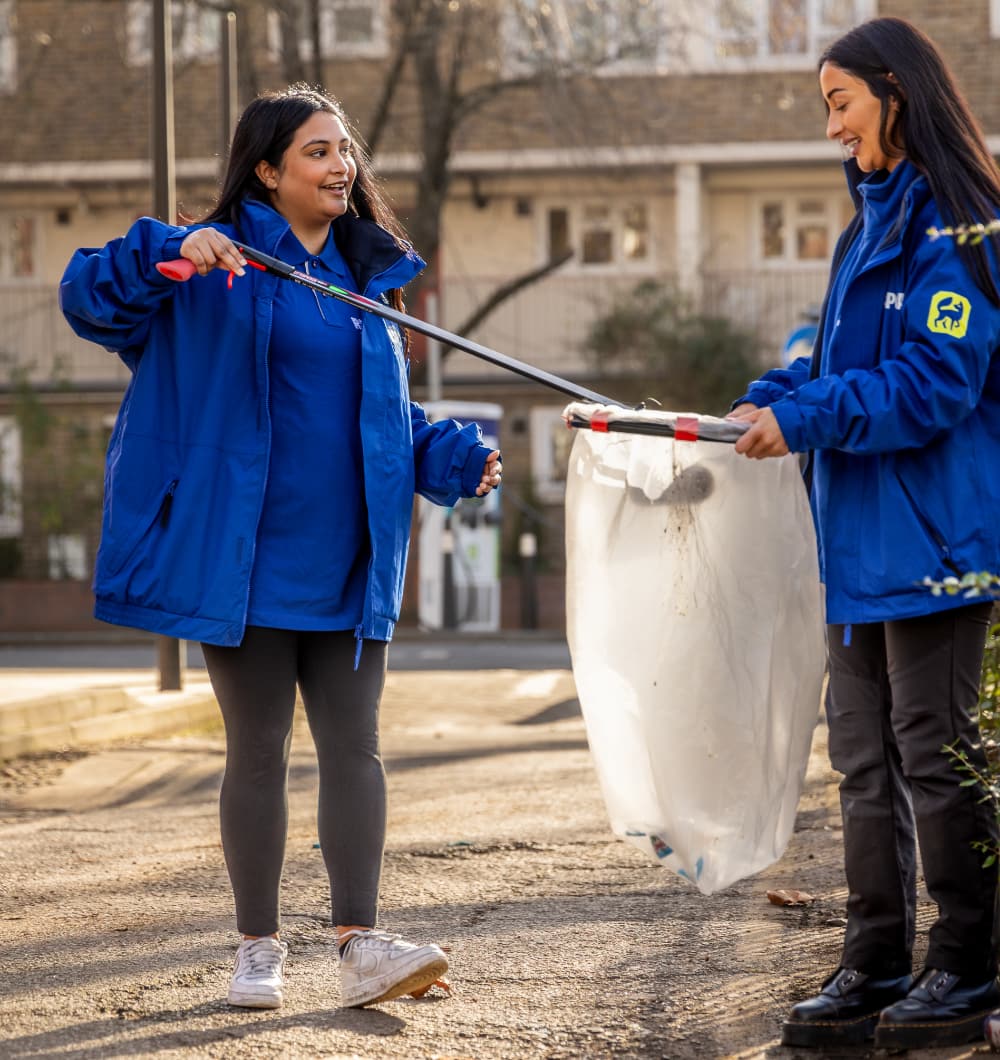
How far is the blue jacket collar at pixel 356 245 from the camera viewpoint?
384 centimetres

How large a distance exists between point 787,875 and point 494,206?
2378 centimetres

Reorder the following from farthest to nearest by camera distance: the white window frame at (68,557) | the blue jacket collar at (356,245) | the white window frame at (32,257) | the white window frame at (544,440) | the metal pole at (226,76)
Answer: the white window frame at (32,257)
the white window frame at (544,440)
the white window frame at (68,557)
the metal pole at (226,76)
the blue jacket collar at (356,245)

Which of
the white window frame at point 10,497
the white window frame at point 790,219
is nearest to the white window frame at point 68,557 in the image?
the white window frame at point 10,497

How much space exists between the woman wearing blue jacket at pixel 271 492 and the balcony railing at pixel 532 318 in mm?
21249

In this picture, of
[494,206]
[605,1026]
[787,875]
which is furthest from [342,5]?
[605,1026]

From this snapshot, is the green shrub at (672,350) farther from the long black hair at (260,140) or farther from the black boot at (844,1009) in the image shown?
the black boot at (844,1009)

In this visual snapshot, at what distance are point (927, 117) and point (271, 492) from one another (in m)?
1.54

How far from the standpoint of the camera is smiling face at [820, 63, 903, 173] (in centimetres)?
348

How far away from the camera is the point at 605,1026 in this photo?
11.7ft

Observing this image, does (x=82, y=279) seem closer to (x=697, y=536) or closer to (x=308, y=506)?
(x=308, y=506)

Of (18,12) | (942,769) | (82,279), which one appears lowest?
(942,769)

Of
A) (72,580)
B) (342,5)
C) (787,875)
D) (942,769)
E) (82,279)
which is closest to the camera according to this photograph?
(942,769)

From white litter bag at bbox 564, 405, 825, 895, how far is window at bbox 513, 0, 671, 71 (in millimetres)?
16119

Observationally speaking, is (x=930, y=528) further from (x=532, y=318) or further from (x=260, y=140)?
(x=532, y=318)
